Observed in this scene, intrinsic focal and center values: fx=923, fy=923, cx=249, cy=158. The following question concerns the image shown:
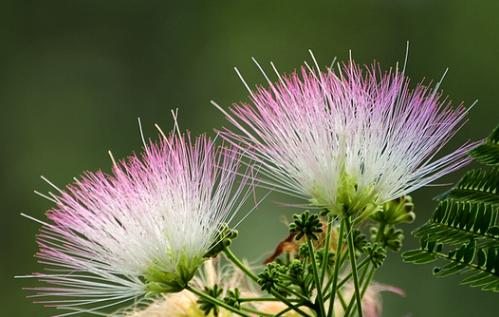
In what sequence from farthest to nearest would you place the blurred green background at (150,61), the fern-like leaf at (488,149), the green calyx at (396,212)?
1. the blurred green background at (150,61)
2. the green calyx at (396,212)
3. the fern-like leaf at (488,149)

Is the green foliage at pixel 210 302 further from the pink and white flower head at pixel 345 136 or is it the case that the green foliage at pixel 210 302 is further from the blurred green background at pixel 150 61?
the blurred green background at pixel 150 61

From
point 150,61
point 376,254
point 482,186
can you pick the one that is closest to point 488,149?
point 482,186

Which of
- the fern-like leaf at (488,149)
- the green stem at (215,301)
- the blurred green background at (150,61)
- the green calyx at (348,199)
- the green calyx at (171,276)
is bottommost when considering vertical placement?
the green stem at (215,301)

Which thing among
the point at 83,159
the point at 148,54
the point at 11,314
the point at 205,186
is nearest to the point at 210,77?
the point at 148,54

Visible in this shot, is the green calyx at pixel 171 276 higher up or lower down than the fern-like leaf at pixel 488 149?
lower down

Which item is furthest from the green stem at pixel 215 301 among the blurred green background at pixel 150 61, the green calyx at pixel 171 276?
the blurred green background at pixel 150 61

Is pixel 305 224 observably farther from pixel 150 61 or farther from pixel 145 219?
pixel 150 61

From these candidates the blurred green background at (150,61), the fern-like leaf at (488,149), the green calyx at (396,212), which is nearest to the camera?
the fern-like leaf at (488,149)
